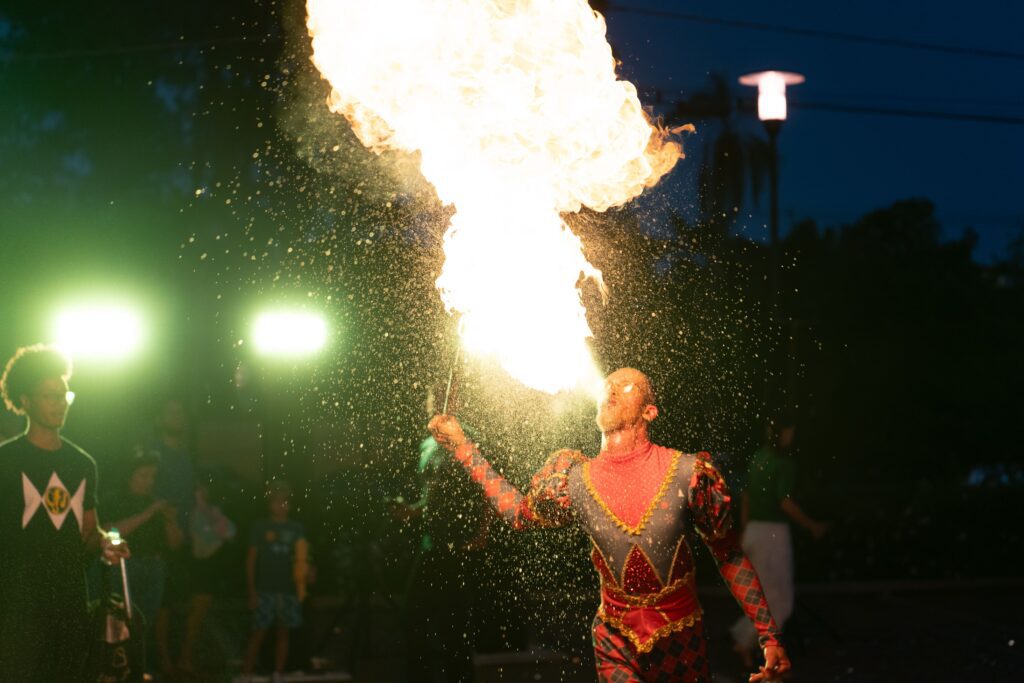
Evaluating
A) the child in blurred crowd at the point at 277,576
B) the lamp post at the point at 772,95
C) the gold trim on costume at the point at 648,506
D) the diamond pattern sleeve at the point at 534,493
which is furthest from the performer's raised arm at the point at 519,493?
the lamp post at the point at 772,95

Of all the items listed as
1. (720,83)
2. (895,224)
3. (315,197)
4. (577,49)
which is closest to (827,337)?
(895,224)

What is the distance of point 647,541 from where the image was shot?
17.4 ft

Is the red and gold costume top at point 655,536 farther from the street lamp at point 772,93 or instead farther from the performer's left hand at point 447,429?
the street lamp at point 772,93

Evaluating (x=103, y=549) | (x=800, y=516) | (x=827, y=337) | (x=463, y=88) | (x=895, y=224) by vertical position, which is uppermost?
(x=895, y=224)

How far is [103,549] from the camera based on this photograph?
5.66 meters

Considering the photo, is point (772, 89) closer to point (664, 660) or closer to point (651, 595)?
point (651, 595)

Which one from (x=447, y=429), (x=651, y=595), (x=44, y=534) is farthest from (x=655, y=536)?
(x=44, y=534)

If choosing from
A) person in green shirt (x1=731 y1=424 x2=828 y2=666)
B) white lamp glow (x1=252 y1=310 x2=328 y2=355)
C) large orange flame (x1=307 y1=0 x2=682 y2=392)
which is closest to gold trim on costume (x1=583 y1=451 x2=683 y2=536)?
large orange flame (x1=307 y1=0 x2=682 y2=392)

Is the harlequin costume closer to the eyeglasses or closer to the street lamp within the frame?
the eyeglasses

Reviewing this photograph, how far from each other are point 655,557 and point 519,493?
80cm

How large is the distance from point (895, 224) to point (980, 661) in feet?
133

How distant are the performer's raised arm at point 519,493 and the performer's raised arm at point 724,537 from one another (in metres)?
0.54

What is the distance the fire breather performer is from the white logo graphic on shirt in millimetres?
1817

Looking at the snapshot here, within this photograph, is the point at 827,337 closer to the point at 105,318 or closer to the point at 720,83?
the point at 720,83
